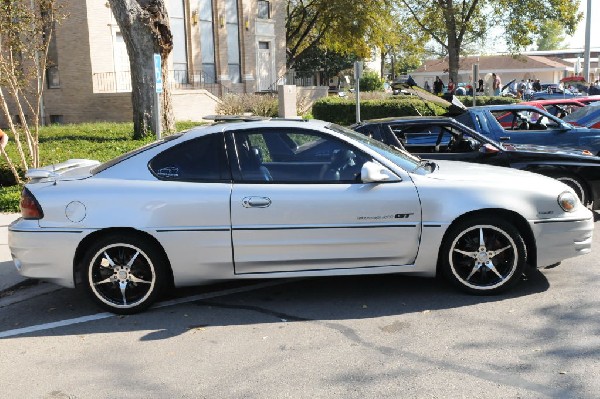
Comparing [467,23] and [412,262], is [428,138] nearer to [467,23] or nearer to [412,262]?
[412,262]

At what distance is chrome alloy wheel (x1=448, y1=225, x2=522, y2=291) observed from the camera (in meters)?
5.43

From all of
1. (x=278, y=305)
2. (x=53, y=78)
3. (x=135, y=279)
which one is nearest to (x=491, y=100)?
(x=53, y=78)

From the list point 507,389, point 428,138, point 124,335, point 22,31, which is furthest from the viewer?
point 22,31

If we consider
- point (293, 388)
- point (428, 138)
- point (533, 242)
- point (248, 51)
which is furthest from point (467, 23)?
point (293, 388)

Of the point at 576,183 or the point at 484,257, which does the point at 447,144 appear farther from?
the point at 484,257

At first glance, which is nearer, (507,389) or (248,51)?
(507,389)

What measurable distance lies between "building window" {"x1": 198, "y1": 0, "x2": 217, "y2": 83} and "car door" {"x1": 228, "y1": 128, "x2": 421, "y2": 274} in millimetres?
25401

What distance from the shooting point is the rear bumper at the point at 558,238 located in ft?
17.9

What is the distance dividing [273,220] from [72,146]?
1046 centimetres

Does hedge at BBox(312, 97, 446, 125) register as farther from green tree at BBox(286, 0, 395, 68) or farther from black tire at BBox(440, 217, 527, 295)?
black tire at BBox(440, 217, 527, 295)

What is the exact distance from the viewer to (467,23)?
32.3 m

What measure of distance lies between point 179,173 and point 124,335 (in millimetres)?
1403

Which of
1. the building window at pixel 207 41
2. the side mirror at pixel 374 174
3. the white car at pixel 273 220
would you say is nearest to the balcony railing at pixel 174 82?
the building window at pixel 207 41

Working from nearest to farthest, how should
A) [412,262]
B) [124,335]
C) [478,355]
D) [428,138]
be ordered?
[478,355]
[124,335]
[412,262]
[428,138]
